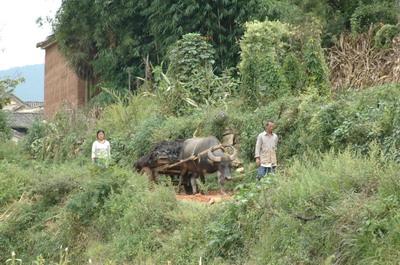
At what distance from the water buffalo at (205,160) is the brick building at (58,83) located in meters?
19.9

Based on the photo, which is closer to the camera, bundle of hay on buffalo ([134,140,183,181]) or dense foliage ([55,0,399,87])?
bundle of hay on buffalo ([134,140,183,181])

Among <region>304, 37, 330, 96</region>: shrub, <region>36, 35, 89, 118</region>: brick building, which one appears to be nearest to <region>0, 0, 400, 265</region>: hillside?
<region>304, 37, 330, 96</region>: shrub

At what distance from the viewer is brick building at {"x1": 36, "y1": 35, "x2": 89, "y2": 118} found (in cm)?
3578

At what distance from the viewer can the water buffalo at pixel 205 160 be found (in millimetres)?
14719

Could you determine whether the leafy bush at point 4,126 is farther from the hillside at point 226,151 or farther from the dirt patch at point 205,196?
the dirt patch at point 205,196

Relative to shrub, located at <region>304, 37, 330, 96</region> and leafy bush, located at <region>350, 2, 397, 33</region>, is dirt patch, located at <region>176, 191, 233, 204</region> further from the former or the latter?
leafy bush, located at <region>350, 2, 397, 33</region>

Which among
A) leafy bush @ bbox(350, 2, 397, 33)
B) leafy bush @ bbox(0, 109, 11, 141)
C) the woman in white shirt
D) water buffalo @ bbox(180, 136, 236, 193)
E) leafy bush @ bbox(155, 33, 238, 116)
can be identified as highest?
leafy bush @ bbox(350, 2, 397, 33)

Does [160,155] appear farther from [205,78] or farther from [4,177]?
[205,78]

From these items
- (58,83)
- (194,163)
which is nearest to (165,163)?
(194,163)

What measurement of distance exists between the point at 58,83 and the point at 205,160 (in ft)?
83.0

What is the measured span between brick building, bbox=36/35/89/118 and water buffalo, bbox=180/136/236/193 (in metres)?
19.9

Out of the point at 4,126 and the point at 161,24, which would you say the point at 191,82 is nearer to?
the point at 161,24

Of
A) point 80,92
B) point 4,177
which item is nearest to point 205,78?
point 4,177

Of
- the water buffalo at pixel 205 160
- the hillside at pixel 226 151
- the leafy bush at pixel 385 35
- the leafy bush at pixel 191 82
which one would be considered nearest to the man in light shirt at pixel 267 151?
the hillside at pixel 226 151
